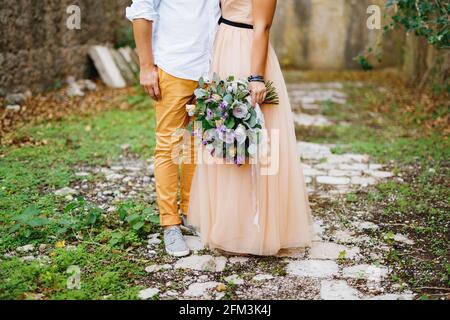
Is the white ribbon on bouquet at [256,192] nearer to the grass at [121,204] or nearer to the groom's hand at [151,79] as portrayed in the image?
the grass at [121,204]

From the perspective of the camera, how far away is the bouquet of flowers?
2.90 m

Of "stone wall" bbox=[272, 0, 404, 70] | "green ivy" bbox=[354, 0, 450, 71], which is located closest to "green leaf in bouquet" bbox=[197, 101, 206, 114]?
"green ivy" bbox=[354, 0, 450, 71]

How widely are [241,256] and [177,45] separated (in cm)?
126

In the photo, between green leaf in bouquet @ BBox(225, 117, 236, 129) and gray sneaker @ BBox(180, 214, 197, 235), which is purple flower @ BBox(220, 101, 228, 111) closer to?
green leaf in bouquet @ BBox(225, 117, 236, 129)

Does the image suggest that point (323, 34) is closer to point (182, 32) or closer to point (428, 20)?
point (428, 20)

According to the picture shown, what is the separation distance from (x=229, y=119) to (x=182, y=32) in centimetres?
60

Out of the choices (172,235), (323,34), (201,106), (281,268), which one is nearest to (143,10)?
(201,106)

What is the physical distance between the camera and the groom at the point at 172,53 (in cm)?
307

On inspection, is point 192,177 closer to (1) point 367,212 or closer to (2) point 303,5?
(1) point 367,212

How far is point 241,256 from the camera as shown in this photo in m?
3.19

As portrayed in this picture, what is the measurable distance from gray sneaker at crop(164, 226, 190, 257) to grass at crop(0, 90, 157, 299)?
18 centimetres
